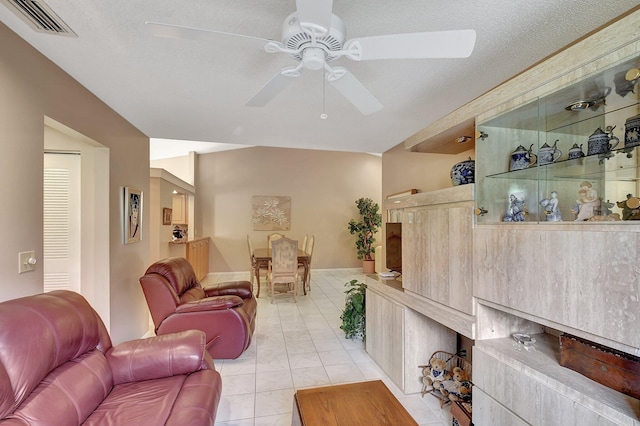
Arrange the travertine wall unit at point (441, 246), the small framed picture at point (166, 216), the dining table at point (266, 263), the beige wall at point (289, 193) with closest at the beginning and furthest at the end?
the travertine wall unit at point (441, 246) → the small framed picture at point (166, 216) → the dining table at point (266, 263) → the beige wall at point (289, 193)

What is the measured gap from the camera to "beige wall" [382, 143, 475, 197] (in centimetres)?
287

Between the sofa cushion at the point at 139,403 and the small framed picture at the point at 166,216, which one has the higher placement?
the small framed picture at the point at 166,216

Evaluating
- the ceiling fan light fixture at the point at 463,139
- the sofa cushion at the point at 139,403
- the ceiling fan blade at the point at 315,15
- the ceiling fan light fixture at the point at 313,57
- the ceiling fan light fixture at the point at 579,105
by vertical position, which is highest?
the ceiling fan blade at the point at 315,15

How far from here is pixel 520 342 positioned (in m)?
1.61

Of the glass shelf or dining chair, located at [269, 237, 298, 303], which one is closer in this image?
the glass shelf

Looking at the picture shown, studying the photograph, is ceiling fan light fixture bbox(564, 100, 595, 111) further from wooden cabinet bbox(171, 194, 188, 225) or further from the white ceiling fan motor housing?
wooden cabinet bbox(171, 194, 188, 225)

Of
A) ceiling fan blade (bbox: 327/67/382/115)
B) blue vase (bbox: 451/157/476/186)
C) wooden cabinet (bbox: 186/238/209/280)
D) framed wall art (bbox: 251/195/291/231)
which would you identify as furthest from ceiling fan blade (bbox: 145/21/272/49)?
framed wall art (bbox: 251/195/291/231)

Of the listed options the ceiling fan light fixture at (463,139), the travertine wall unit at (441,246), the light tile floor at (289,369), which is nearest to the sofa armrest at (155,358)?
the light tile floor at (289,369)

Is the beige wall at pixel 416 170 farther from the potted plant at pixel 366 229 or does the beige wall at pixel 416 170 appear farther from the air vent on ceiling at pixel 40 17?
the potted plant at pixel 366 229

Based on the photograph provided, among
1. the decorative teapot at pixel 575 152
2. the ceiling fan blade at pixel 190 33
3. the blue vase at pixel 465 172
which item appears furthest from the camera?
the blue vase at pixel 465 172

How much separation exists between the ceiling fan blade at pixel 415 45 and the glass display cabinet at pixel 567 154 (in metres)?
0.53

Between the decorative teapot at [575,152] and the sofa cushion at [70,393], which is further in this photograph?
the decorative teapot at [575,152]

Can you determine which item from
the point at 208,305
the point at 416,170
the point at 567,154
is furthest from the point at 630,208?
the point at 208,305

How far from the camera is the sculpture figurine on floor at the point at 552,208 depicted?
1.39m
